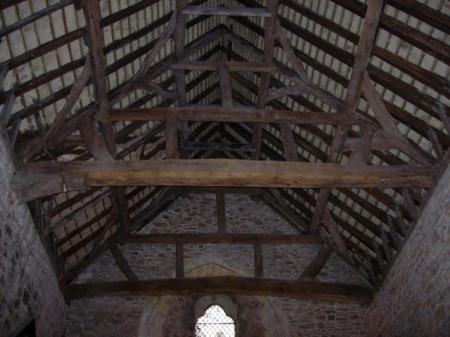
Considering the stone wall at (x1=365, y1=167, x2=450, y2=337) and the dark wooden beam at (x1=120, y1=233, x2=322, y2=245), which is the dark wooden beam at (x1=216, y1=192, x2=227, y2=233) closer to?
the dark wooden beam at (x1=120, y1=233, x2=322, y2=245)

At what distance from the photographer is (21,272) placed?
7203 mm

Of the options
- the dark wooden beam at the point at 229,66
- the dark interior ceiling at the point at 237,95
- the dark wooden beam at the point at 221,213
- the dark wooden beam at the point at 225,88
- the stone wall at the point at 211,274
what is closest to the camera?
the dark interior ceiling at the point at 237,95

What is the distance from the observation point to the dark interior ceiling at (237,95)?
6441 mm

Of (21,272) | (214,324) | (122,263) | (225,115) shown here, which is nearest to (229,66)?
(225,115)

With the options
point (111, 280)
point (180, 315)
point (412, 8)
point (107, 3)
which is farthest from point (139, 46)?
point (180, 315)

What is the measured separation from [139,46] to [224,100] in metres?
1.35

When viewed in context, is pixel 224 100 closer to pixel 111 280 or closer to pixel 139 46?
pixel 139 46

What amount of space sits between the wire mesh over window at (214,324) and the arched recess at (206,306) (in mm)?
126

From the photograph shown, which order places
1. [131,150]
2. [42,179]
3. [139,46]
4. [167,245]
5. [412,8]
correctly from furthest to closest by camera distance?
1. [167,245]
2. [131,150]
3. [139,46]
4. [42,179]
5. [412,8]

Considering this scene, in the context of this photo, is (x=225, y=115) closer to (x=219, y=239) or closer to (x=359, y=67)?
(x=359, y=67)

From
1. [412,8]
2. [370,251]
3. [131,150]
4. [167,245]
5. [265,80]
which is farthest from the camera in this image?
[167,245]

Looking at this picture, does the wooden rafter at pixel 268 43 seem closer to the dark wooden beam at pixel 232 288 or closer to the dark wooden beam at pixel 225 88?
the dark wooden beam at pixel 225 88

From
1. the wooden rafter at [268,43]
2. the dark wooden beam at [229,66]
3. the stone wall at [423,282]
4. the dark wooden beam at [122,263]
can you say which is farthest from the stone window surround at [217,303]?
the dark wooden beam at [229,66]

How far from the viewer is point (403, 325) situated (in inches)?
329
